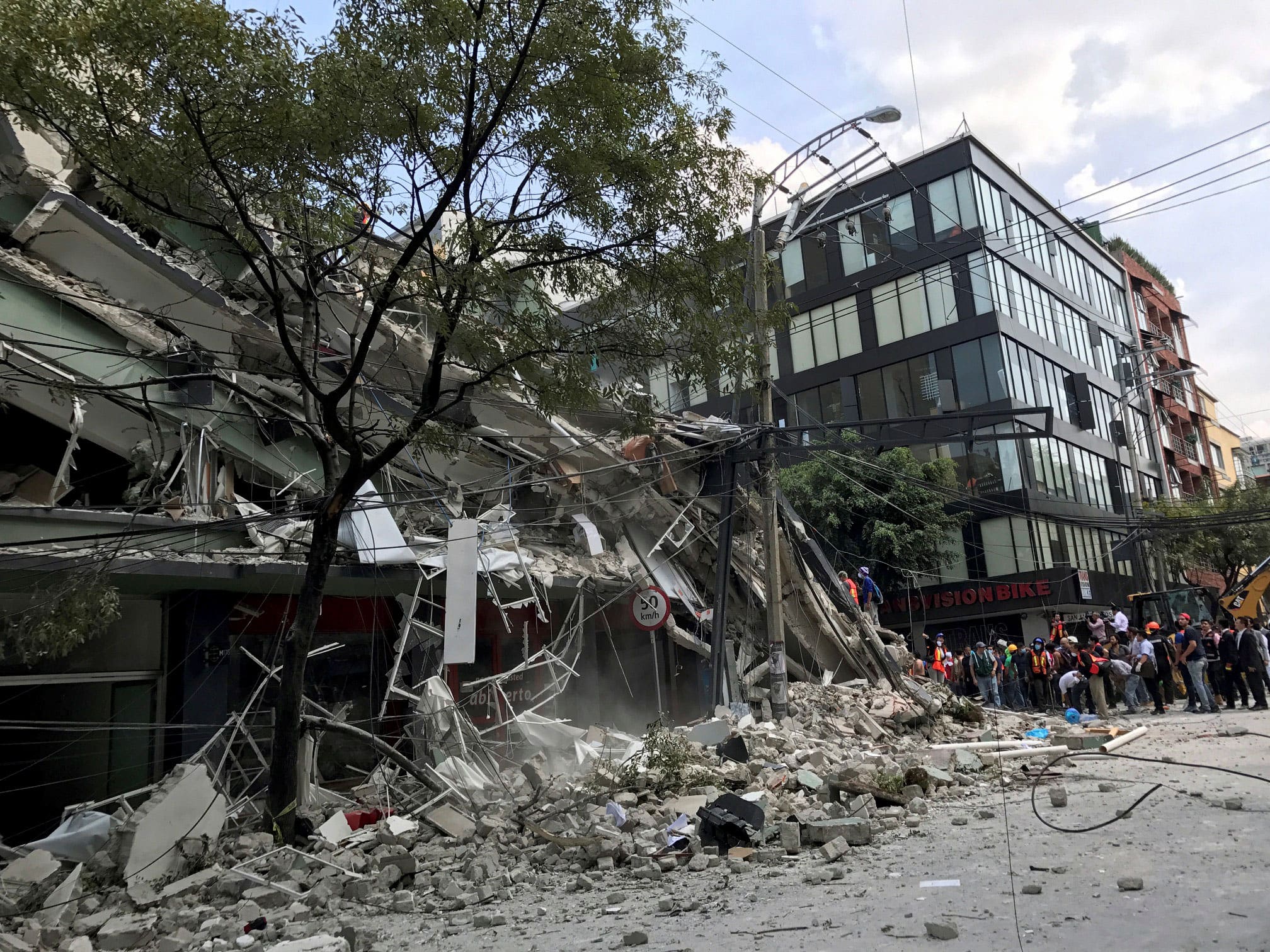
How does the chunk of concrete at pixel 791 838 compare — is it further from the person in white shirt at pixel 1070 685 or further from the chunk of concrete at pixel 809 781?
the person in white shirt at pixel 1070 685

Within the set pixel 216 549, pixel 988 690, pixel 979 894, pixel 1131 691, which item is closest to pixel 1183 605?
pixel 1131 691

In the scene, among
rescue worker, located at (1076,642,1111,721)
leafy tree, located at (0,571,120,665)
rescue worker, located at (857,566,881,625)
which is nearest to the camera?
leafy tree, located at (0,571,120,665)

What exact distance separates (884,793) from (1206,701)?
36.0 feet

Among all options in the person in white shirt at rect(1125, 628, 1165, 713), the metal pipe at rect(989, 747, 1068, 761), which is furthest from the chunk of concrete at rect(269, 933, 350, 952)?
the person in white shirt at rect(1125, 628, 1165, 713)

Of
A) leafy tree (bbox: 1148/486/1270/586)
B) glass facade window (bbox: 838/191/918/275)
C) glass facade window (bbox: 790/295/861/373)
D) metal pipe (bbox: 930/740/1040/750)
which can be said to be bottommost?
metal pipe (bbox: 930/740/1040/750)

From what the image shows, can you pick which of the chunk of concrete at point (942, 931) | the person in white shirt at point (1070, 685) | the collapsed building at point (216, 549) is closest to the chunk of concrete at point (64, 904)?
the collapsed building at point (216, 549)

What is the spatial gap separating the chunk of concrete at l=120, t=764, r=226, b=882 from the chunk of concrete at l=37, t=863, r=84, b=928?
422mm

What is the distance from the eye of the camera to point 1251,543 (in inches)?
1420

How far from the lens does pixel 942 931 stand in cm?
484

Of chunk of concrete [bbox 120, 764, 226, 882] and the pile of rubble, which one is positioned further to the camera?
chunk of concrete [bbox 120, 764, 226, 882]

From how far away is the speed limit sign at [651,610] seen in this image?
539 inches

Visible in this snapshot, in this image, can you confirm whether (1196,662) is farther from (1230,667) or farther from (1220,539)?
(1220,539)

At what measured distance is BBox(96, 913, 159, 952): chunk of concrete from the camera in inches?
261

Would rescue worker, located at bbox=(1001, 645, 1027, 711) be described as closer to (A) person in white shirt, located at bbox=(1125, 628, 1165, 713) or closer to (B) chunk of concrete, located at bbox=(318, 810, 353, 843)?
(A) person in white shirt, located at bbox=(1125, 628, 1165, 713)
